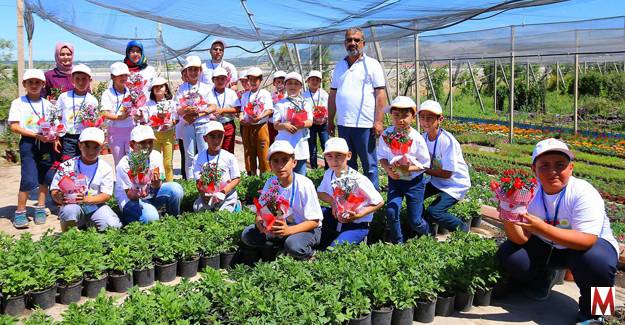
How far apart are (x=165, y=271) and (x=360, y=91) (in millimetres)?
2931

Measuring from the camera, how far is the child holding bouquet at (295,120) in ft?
22.0

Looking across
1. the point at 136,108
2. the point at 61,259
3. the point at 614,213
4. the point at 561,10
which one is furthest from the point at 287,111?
the point at 614,213

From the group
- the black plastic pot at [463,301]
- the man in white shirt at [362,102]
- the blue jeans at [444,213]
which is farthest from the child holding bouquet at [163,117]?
the black plastic pot at [463,301]

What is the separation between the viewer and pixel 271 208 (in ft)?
15.3

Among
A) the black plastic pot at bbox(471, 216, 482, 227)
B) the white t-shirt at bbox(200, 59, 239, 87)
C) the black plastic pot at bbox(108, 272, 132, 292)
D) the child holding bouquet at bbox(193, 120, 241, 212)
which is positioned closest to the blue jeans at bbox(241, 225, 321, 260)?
the child holding bouquet at bbox(193, 120, 241, 212)

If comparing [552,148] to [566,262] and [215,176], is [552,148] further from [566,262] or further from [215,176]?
[215,176]

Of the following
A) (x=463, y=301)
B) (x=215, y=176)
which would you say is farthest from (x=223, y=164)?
(x=463, y=301)

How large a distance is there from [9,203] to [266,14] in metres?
4.72

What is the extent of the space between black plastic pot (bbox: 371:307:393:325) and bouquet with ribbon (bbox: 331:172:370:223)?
1.35 m

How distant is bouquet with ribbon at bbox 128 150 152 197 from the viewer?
5.33 meters

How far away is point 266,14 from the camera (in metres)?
8.47

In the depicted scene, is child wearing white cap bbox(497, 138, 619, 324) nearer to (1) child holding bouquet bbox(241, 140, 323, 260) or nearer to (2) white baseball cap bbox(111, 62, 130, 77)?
(1) child holding bouquet bbox(241, 140, 323, 260)

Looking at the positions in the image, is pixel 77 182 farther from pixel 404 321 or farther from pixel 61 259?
pixel 404 321

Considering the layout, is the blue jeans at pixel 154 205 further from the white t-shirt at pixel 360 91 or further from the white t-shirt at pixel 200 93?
the white t-shirt at pixel 360 91
